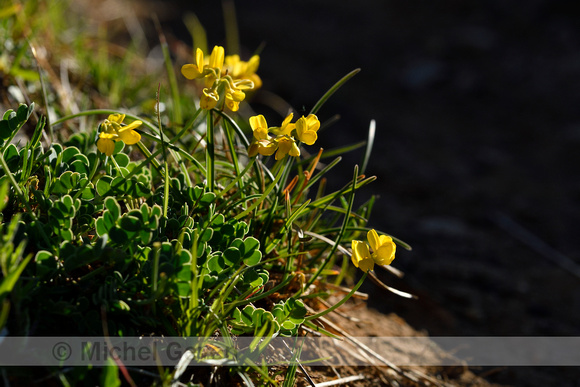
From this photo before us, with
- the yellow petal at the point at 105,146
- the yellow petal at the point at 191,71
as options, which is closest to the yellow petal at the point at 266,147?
the yellow petal at the point at 191,71

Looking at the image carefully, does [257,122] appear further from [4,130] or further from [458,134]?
[458,134]

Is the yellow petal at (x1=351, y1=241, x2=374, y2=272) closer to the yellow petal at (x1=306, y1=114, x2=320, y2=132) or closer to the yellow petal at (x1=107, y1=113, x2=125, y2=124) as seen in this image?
the yellow petal at (x1=306, y1=114, x2=320, y2=132)

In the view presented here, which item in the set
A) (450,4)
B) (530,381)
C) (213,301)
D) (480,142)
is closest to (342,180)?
(480,142)

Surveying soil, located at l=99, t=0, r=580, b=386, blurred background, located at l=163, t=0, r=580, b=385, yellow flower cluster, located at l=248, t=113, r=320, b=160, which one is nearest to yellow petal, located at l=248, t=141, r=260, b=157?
yellow flower cluster, located at l=248, t=113, r=320, b=160

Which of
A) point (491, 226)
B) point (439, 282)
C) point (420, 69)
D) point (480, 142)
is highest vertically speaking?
point (420, 69)

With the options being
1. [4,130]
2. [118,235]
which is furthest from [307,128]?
[4,130]

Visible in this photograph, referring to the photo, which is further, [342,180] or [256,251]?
[342,180]

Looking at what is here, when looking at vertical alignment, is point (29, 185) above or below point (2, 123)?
below

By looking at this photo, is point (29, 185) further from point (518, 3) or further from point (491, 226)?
point (518, 3)
